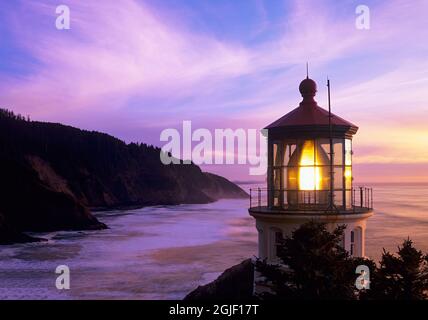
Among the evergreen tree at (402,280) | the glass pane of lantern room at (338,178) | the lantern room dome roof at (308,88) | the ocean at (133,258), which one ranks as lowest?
the ocean at (133,258)

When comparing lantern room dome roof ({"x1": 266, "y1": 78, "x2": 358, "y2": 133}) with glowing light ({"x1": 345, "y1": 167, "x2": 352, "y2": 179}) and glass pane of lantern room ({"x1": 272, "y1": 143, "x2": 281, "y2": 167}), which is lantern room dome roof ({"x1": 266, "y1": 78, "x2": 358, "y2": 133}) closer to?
glass pane of lantern room ({"x1": 272, "y1": 143, "x2": 281, "y2": 167})

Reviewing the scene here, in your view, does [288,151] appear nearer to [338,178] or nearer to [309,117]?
[309,117]

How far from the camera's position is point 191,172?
151 metres

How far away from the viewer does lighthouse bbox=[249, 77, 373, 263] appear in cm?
961

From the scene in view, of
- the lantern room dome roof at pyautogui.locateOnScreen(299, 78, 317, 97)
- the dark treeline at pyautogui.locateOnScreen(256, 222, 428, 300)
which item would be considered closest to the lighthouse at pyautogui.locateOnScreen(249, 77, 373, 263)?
the lantern room dome roof at pyautogui.locateOnScreen(299, 78, 317, 97)

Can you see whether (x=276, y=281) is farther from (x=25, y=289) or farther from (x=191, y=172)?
(x=191, y=172)

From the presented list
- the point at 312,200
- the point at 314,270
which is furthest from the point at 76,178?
the point at 314,270

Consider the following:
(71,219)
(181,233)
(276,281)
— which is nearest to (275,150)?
(276,281)

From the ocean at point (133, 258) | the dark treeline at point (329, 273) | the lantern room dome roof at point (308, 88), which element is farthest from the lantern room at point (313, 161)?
the ocean at point (133, 258)

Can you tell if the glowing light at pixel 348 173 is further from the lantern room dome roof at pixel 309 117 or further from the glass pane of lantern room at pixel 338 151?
the lantern room dome roof at pixel 309 117

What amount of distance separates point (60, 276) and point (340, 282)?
21.5m

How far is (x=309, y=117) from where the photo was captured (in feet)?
32.5

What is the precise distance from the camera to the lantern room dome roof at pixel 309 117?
973 cm

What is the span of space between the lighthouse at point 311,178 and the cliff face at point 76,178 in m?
40.6
